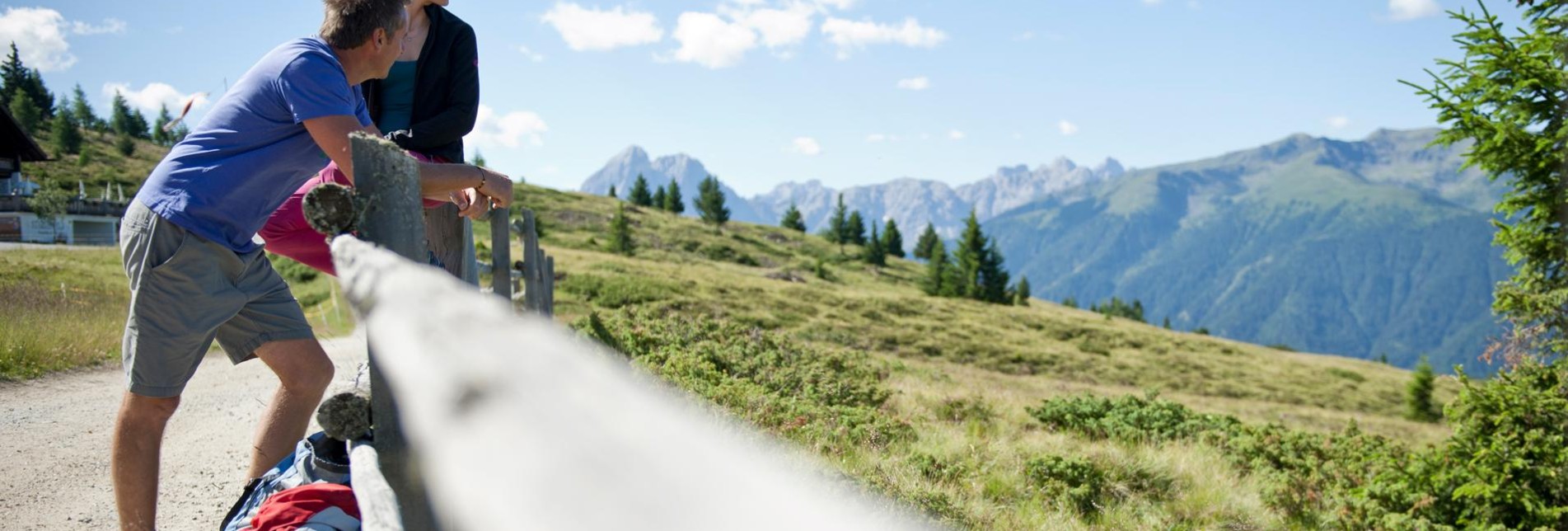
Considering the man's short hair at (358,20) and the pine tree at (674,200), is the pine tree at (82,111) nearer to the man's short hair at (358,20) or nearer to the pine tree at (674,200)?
the pine tree at (674,200)

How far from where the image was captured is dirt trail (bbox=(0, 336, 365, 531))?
13.5ft

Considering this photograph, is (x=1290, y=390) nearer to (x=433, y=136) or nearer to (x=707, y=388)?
(x=707, y=388)

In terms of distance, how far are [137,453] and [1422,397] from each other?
41404mm

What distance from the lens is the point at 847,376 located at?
29.1ft

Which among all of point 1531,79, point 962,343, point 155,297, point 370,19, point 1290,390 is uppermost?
point 1531,79

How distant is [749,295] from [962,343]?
728 centimetres

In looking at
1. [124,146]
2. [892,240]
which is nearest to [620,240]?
[124,146]

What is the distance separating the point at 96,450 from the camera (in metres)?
5.20

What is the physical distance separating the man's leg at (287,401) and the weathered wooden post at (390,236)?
4.03 ft

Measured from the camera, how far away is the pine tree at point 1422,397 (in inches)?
1304

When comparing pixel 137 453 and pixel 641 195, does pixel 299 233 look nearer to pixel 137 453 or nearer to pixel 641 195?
pixel 137 453

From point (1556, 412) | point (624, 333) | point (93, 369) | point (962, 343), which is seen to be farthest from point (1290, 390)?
point (93, 369)

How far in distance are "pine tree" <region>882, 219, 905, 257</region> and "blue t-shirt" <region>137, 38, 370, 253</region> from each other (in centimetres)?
7835

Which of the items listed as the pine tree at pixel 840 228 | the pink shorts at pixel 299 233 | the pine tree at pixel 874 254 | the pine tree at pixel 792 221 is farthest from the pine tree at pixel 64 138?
the pine tree at pixel 792 221
